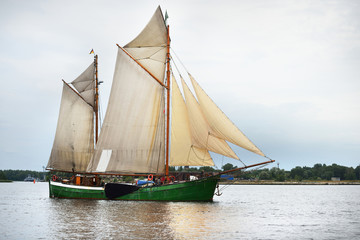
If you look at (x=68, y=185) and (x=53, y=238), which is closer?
(x=53, y=238)

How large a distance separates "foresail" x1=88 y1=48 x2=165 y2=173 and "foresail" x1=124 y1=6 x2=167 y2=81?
1.04m

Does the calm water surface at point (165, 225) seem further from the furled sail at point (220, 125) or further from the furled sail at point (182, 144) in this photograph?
the furled sail at point (220, 125)

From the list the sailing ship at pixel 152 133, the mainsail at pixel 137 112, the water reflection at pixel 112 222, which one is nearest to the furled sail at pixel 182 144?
the sailing ship at pixel 152 133

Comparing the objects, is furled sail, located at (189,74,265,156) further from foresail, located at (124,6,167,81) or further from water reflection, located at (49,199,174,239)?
water reflection, located at (49,199,174,239)

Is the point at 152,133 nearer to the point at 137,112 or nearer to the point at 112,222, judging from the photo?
the point at 137,112

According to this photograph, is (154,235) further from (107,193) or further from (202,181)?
(107,193)

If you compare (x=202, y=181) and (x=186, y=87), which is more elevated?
(x=186, y=87)

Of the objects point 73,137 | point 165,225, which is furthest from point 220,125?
point 73,137

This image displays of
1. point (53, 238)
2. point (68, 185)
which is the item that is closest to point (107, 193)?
point (68, 185)

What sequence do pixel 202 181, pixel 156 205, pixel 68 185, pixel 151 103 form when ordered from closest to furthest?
pixel 156 205
pixel 202 181
pixel 151 103
pixel 68 185

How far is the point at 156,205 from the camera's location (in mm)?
42781

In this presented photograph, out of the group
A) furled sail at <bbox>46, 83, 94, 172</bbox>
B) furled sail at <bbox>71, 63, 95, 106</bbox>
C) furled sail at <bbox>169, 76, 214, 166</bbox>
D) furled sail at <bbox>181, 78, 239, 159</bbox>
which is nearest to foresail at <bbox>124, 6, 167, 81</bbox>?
furled sail at <bbox>169, 76, 214, 166</bbox>

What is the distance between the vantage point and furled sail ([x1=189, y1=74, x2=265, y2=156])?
41.3 metres

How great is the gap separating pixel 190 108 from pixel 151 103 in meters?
5.74
